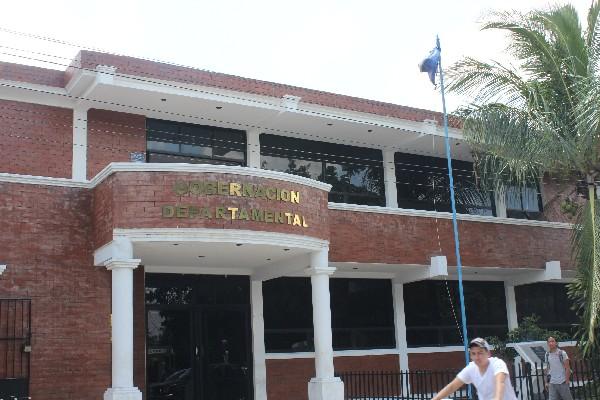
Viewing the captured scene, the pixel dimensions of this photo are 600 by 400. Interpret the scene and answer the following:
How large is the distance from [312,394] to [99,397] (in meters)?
4.50

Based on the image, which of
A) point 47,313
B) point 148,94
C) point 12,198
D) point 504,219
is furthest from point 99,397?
point 504,219

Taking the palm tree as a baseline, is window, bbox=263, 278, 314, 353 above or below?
below

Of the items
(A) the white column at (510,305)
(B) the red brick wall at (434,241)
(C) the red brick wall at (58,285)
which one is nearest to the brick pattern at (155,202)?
(C) the red brick wall at (58,285)

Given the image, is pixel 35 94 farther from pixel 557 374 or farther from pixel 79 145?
pixel 557 374

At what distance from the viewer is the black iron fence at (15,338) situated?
14.3 metres

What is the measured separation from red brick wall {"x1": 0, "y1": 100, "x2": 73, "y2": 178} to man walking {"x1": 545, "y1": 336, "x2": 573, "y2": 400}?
1099cm

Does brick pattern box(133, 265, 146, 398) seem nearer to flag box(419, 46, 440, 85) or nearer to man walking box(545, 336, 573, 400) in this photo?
flag box(419, 46, 440, 85)

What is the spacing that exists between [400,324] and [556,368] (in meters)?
Answer: 7.84

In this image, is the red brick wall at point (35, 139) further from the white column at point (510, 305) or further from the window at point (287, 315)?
the white column at point (510, 305)

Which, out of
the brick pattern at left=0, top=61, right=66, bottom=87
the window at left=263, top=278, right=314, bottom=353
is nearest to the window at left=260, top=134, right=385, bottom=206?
the window at left=263, top=278, right=314, bottom=353

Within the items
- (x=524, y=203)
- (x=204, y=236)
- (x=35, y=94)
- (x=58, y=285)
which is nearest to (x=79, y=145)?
(x=35, y=94)

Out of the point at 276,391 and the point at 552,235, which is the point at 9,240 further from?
the point at 552,235

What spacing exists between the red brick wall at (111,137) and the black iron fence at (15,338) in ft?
11.9

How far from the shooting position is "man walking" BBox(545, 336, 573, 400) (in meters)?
13.4
